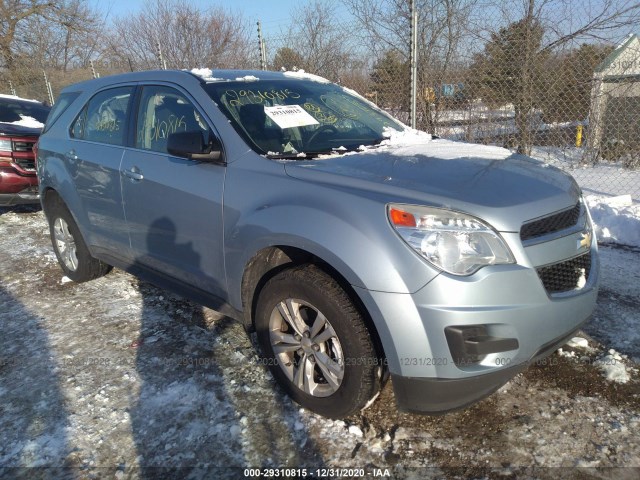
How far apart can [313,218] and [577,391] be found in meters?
1.74

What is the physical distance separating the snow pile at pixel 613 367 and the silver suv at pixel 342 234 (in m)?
0.70

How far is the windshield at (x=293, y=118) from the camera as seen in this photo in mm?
2828

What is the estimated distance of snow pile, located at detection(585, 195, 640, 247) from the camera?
16.0 feet

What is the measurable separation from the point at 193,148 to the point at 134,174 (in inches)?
32.6

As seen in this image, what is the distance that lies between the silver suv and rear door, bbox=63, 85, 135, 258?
29 millimetres

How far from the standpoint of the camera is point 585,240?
94.9 inches

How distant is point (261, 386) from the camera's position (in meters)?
2.81

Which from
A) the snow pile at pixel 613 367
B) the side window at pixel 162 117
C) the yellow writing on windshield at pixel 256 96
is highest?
the yellow writing on windshield at pixel 256 96

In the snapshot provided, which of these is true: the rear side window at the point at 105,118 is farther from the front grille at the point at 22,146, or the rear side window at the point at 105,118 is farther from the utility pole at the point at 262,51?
the utility pole at the point at 262,51

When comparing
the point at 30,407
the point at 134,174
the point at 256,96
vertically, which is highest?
the point at 256,96

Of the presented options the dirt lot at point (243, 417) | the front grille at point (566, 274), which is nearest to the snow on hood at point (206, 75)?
the dirt lot at point (243, 417)

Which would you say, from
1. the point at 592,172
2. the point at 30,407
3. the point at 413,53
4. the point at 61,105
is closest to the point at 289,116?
the point at 30,407

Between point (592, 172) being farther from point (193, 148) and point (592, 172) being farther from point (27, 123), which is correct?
point (27, 123)

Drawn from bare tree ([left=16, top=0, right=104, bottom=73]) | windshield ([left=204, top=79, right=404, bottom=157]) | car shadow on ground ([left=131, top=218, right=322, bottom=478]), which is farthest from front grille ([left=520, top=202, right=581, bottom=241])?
bare tree ([left=16, top=0, right=104, bottom=73])
